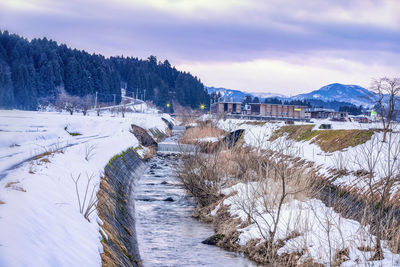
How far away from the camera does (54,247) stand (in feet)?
21.3

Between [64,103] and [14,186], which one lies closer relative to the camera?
[14,186]

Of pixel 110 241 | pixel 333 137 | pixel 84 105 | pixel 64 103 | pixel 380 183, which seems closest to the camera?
pixel 110 241

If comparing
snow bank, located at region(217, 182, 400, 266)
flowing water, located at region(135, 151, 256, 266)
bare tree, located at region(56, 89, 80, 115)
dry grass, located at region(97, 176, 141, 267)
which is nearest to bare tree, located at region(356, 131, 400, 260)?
snow bank, located at region(217, 182, 400, 266)

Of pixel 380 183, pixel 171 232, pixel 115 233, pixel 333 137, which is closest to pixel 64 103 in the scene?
pixel 333 137

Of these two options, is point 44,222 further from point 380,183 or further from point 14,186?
point 380,183

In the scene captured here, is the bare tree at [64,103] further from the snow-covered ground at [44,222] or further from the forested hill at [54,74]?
the snow-covered ground at [44,222]

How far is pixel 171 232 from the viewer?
15391 mm

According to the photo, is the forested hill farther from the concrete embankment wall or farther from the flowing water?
the concrete embankment wall

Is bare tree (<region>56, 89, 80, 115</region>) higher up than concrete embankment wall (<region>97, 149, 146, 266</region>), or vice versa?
bare tree (<region>56, 89, 80, 115</region>)

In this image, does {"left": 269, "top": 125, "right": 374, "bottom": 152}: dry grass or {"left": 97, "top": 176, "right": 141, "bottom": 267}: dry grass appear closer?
{"left": 97, "top": 176, "right": 141, "bottom": 267}: dry grass

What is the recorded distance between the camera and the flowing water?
12398mm

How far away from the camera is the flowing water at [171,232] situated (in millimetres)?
12398

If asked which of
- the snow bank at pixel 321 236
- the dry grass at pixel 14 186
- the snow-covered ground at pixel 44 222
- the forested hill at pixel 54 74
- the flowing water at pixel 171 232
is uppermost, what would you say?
the forested hill at pixel 54 74

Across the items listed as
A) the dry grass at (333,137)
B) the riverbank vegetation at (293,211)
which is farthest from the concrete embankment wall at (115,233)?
the dry grass at (333,137)
